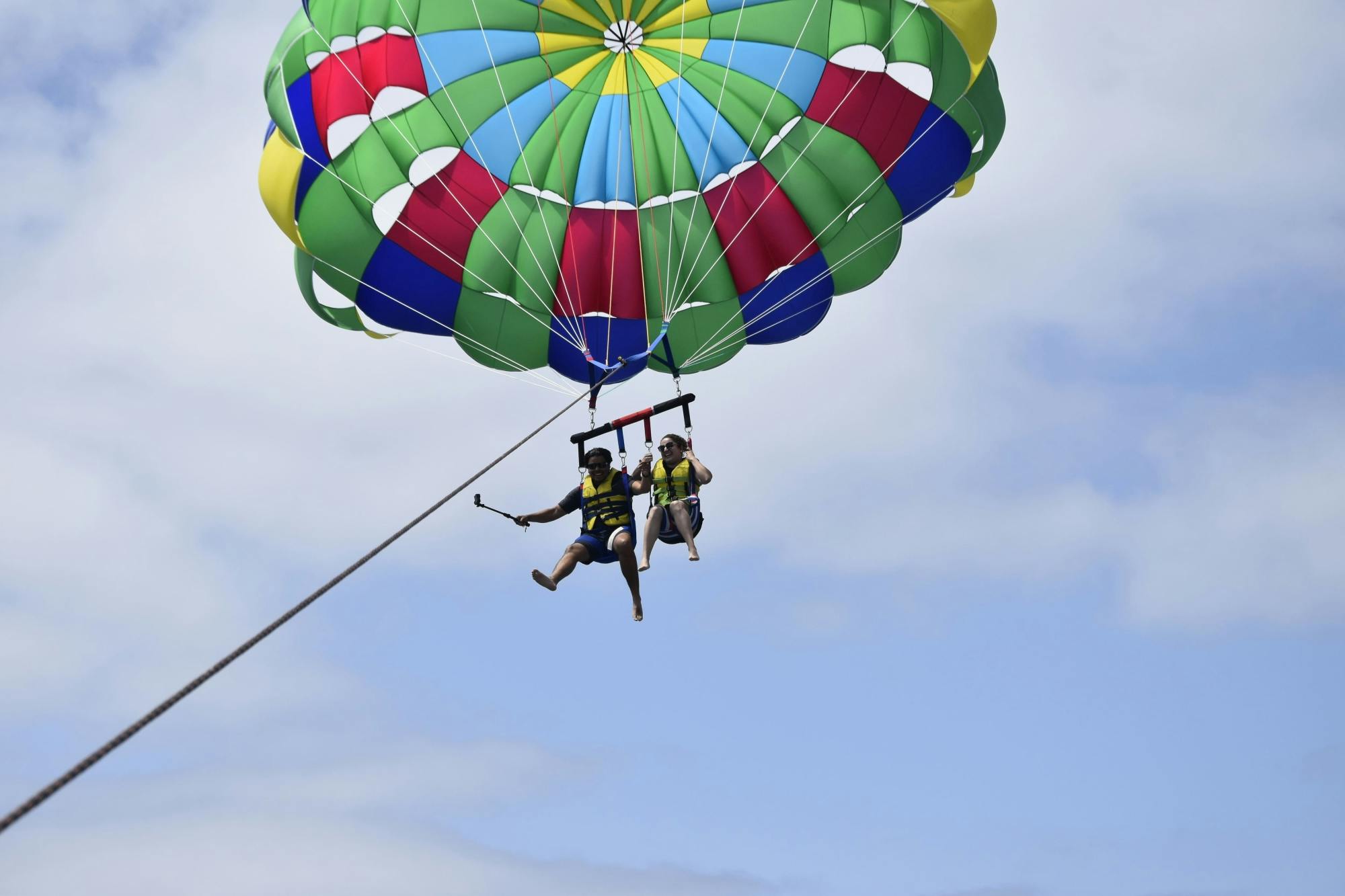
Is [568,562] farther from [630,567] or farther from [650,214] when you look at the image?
[650,214]

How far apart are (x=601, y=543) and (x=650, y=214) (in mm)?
2868

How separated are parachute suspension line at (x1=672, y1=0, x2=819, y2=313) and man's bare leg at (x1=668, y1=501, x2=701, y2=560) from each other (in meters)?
1.62

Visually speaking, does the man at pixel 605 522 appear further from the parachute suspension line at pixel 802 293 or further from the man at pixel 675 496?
the parachute suspension line at pixel 802 293

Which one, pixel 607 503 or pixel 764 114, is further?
pixel 764 114

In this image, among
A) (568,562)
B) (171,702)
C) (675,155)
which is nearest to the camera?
(171,702)

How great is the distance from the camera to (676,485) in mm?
11023

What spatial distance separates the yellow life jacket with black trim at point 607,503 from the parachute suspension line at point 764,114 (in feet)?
5.14

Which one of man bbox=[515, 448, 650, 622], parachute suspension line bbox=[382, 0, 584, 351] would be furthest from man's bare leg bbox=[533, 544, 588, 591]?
parachute suspension line bbox=[382, 0, 584, 351]

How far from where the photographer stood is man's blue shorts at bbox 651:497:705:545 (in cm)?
1098

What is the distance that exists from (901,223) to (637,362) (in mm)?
2199

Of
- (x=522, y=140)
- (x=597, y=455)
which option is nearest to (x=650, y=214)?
(x=522, y=140)

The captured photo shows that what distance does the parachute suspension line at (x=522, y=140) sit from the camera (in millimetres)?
12156

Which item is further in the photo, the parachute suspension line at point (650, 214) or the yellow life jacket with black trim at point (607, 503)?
the parachute suspension line at point (650, 214)

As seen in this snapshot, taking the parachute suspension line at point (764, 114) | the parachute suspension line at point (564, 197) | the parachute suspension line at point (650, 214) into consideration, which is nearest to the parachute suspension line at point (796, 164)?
the parachute suspension line at point (764, 114)
